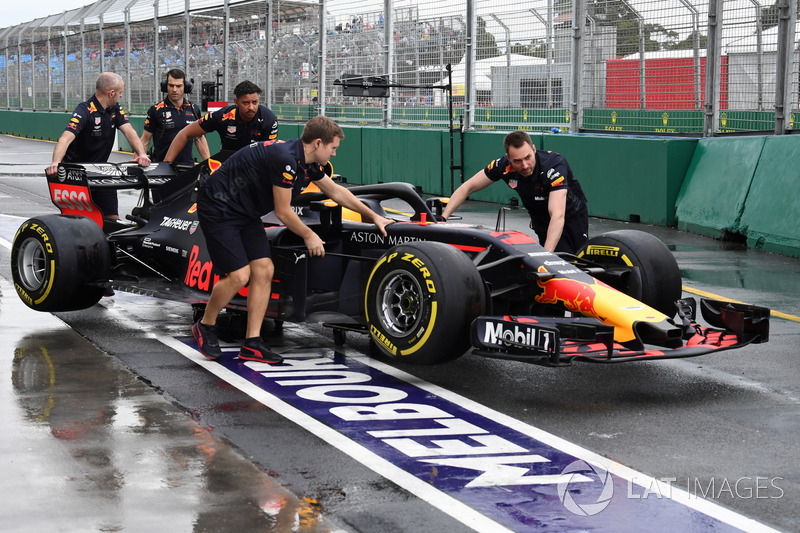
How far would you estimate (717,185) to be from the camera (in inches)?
534

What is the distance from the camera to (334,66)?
24.0 m

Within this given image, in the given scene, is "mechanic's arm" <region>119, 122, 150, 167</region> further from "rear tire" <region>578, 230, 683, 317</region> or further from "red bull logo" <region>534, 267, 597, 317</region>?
"red bull logo" <region>534, 267, 597, 317</region>

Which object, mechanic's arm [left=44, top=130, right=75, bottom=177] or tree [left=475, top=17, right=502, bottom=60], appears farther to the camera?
tree [left=475, top=17, right=502, bottom=60]

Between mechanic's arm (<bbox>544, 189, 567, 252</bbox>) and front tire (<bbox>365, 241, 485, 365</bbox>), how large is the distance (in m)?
1.47

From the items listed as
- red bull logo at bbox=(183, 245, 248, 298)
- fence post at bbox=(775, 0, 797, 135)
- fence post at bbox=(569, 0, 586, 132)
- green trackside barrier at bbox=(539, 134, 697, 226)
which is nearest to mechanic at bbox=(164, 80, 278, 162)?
red bull logo at bbox=(183, 245, 248, 298)

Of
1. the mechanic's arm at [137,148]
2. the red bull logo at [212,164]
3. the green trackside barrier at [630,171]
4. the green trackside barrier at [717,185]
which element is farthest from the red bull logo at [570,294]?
the green trackside barrier at [630,171]

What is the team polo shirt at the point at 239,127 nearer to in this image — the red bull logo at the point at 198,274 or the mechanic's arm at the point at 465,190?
the red bull logo at the point at 198,274

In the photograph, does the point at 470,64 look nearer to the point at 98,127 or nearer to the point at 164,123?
the point at 164,123

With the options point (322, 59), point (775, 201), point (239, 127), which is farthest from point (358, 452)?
point (322, 59)

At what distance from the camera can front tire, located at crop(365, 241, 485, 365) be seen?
20.2 ft

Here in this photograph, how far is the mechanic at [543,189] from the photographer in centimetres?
781

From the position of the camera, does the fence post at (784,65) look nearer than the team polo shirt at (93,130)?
No

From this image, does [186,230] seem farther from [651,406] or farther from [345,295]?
[651,406]

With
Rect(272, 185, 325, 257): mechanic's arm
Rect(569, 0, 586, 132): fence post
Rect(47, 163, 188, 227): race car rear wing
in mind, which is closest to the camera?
Rect(272, 185, 325, 257): mechanic's arm
